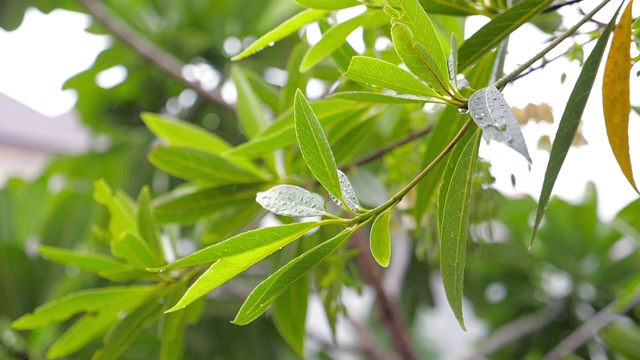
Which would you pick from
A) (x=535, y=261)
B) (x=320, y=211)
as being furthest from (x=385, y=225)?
(x=535, y=261)

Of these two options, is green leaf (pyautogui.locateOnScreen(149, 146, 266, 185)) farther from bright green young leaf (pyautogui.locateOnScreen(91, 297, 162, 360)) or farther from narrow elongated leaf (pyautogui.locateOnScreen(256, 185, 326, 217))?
narrow elongated leaf (pyautogui.locateOnScreen(256, 185, 326, 217))

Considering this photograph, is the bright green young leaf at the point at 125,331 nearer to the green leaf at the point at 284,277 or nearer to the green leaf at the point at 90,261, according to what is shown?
the green leaf at the point at 90,261

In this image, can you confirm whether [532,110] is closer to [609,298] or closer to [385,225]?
[385,225]

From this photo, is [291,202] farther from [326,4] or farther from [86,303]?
[86,303]

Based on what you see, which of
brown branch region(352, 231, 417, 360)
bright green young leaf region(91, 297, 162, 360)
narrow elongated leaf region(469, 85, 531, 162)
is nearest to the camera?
narrow elongated leaf region(469, 85, 531, 162)

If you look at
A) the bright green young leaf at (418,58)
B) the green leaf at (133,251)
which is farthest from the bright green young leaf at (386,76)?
the green leaf at (133,251)

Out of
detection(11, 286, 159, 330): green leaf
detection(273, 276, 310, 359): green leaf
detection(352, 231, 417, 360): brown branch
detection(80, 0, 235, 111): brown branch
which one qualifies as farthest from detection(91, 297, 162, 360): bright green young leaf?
detection(80, 0, 235, 111): brown branch

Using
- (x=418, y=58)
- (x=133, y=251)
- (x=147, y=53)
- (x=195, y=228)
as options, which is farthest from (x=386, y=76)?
(x=147, y=53)
